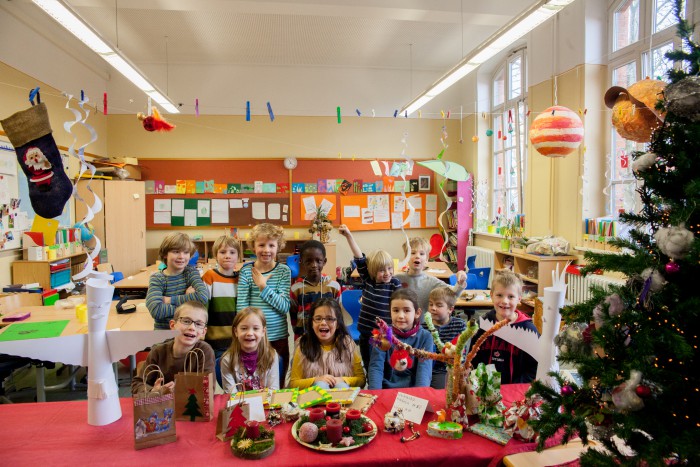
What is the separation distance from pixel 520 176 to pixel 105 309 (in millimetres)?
5804

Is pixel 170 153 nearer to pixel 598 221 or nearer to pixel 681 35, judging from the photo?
pixel 598 221

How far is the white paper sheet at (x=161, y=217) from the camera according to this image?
737 cm

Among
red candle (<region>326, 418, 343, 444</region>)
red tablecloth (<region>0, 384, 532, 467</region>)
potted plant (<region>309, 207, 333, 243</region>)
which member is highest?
potted plant (<region>309, 207, 333, 243</region>)

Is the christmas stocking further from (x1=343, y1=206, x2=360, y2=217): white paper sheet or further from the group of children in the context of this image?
(x1=343, y1=206, x2=360, y2=217): white paper sheet

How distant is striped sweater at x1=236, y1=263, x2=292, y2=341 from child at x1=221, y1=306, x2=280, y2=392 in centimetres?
33

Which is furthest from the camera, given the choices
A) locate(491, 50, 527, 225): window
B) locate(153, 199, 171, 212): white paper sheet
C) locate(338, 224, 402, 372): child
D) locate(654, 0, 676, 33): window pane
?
locate(153, 199, 171, 212): white paper sheet

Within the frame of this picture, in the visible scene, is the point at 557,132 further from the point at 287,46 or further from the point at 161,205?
the point at 161,205

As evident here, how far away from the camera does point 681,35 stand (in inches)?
40.0

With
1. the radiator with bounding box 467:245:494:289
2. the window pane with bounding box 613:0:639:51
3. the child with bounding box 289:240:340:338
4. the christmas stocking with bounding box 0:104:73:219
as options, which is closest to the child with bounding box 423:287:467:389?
the child with bounding box 289:240:340:338

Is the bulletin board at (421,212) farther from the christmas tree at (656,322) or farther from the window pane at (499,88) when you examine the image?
the christmas tree at (656,322)

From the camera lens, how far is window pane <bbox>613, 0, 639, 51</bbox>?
459 cm

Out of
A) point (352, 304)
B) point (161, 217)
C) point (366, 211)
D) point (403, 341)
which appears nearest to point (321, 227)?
point (366, 211)

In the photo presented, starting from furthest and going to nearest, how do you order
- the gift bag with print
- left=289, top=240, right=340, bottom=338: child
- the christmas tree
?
1. left=289, top=240, right=340, bottom=338: child
2. the gift bag with print
3. the christmas tree

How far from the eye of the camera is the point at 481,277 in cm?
500
